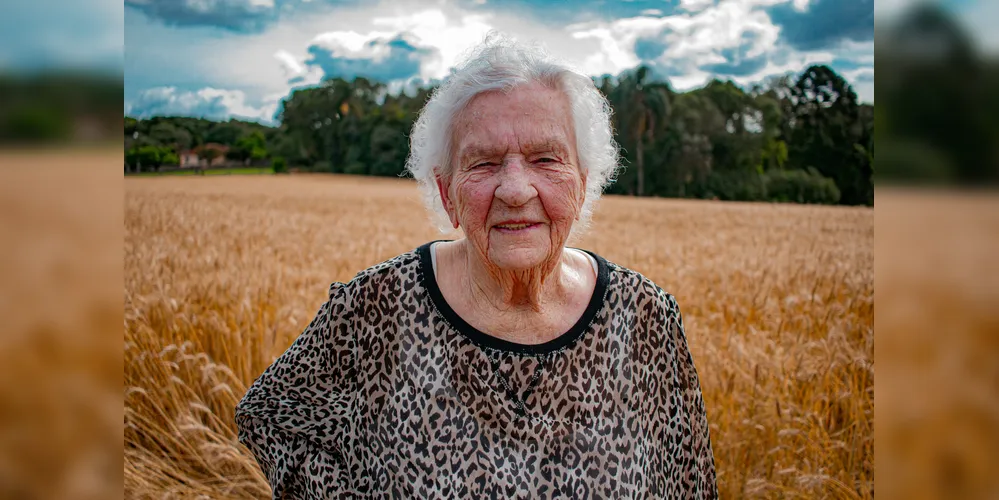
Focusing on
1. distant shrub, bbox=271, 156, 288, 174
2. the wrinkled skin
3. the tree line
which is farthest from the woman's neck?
distant shrub, bbox=271, 156, 288, 174

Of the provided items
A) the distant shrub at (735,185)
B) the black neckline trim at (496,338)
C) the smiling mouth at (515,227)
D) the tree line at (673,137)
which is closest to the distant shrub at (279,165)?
the tree line at (673,137)

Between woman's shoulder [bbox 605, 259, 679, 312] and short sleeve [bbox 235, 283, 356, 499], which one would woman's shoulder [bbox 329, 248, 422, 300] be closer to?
short sleeve [bbox 235, 283, 356, 499]

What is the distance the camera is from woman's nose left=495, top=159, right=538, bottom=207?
1490 mm

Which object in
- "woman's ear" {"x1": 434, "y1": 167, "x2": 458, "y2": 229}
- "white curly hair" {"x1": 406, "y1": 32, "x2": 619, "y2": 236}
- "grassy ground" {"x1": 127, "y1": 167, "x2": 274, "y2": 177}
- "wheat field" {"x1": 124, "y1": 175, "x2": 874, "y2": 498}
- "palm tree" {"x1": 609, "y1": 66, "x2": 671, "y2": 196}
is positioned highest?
"palm tree" {"x1": 609, "y1": 66, "x2": 671, "y2": 196}

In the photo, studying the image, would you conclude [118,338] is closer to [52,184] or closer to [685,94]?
[52,184]

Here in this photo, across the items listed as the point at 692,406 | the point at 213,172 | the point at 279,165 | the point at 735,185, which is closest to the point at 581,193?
the point at 692,406

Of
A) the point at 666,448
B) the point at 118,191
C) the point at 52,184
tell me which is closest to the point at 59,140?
the point at 52,184

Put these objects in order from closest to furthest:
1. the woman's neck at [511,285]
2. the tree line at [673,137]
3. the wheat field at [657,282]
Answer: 1. the woman's neck at [511,285]
2. the wheat field at [657,282]
3. the tree line at [673,137]

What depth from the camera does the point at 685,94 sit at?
12.6 metres

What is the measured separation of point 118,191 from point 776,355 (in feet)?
9.57

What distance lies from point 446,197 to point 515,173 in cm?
26

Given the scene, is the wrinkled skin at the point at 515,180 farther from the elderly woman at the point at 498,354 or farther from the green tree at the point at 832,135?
the green tree at the point at 832,135

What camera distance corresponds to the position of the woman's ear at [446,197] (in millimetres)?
1654

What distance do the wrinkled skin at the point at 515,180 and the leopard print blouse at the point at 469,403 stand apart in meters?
0.16
